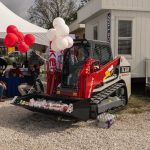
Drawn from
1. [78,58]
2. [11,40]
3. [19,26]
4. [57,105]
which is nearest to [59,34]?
[78,58]

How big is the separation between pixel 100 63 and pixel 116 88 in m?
0.89

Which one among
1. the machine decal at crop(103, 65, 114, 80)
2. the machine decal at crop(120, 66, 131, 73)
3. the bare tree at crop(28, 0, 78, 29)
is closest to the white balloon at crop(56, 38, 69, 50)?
the machine decal at crop(103, 65, 114, 80)

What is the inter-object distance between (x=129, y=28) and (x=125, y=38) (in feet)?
1.28

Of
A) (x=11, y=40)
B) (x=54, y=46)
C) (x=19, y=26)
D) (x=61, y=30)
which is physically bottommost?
(x=54, y=46)

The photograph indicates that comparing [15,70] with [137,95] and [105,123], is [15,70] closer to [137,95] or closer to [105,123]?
[137,95]

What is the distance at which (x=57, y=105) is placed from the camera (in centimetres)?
830

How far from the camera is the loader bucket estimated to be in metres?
8.06

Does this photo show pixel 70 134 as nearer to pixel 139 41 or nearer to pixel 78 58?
pixel 78 58

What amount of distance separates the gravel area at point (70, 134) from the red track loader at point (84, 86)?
1.31 ft

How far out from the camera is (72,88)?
29.9 feet

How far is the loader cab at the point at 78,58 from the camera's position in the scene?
30.3 ft

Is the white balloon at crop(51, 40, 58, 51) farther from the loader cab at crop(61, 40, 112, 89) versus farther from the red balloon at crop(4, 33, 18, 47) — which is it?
the red balloon at crop(4, 33, 18, 47)

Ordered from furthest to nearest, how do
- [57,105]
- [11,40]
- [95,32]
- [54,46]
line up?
[95,32] < [11,40] < [54,46] < [57,105]

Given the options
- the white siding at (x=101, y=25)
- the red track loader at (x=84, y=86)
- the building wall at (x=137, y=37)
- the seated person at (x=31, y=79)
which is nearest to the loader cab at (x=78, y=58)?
the red track loader at (x=84, y=86)
